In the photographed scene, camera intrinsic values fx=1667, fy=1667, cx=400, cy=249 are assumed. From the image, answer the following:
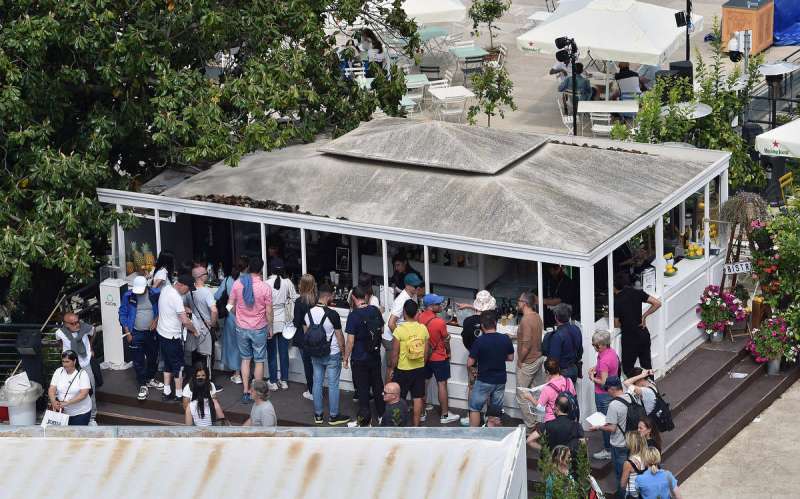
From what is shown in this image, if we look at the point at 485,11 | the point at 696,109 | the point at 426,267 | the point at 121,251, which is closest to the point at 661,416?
the point at 426,267

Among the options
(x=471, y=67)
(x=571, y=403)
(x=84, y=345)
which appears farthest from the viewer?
(x=471, y=67)

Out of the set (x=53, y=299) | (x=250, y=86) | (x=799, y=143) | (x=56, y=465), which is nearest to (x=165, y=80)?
(x=250, y=86)

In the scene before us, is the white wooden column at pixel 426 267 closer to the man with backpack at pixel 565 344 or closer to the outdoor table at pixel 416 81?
the man with backpack at pixel 565 344

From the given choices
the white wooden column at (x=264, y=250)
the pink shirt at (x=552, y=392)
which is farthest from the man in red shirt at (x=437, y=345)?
the white wooden column at (x=264, y=250)

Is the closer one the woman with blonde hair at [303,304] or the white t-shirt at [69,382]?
the white t-shirt at [69,382]

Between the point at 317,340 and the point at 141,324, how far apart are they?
2.05m

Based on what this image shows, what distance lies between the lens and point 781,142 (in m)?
20.1

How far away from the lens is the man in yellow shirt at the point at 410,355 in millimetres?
15531

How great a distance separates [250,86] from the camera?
57.4ft

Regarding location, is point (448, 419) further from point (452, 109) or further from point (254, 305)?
point (452, 109)

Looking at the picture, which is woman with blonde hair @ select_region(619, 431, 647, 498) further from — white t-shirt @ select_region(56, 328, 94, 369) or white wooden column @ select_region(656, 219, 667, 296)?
white t-shirt @ select_region(56, 328, 94, 369)

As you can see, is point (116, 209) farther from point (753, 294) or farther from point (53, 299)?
point (753, 294)

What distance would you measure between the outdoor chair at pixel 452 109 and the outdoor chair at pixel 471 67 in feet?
4.87

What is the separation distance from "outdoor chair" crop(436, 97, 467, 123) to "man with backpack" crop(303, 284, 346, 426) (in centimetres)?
1048
